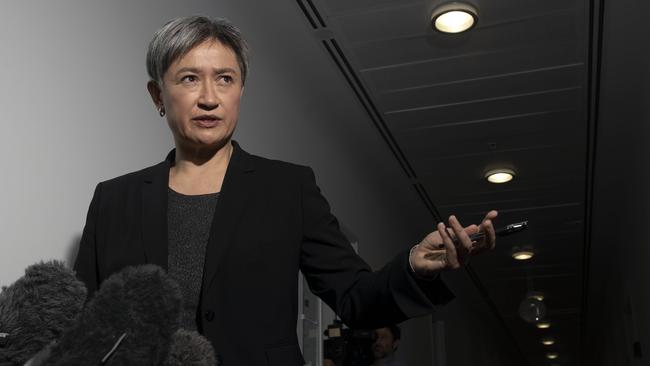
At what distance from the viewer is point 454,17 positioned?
4285 mm

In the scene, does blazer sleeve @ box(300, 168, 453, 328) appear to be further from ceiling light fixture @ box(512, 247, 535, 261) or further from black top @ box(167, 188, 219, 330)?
ceiling light fixture @ box(512, 247, 535, 261)

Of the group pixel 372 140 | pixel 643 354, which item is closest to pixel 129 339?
pixel 372 140

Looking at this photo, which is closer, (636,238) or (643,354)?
(636,238)

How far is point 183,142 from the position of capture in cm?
173

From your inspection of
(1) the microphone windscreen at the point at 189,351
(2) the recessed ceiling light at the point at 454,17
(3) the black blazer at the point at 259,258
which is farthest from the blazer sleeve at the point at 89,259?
(2) the recessed ceiling light at the point at 454,17

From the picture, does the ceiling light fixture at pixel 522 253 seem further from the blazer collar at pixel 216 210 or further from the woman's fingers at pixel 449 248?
the woman's fingers at pixel 449 248

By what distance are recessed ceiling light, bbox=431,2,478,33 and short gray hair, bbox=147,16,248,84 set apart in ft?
Answer: 9.08

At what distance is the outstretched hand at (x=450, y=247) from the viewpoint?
1.36m

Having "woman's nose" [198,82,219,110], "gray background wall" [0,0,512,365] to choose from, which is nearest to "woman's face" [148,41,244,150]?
"woman's nose" [198,82,219,110]

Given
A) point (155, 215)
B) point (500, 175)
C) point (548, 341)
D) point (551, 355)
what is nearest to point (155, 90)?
point (155, 215)

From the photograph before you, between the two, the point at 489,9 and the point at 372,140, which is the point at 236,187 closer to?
the point at 489,9

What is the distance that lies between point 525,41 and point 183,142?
11.2ft

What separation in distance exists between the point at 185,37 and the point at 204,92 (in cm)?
13

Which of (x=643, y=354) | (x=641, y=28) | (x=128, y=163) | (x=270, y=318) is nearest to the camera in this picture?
(x=270, y=318)
